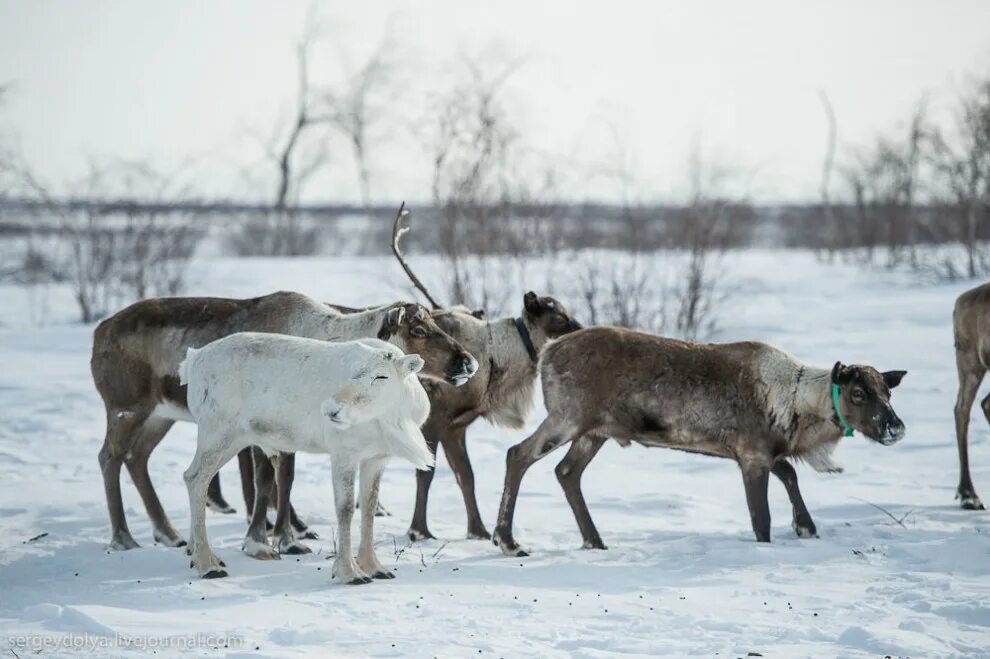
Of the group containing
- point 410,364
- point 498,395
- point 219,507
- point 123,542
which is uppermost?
point 410,364

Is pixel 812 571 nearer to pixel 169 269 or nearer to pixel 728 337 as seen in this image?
pixel 728 337

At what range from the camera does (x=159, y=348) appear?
8594mm

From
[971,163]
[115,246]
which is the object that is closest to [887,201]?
[971,163]

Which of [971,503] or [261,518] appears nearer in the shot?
[261,518]

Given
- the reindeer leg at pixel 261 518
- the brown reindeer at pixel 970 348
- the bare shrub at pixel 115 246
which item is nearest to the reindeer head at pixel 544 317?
the reindeer leg at pixel 261 518

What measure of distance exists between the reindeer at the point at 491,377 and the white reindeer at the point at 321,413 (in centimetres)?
184

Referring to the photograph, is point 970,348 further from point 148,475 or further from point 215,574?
point 148,475

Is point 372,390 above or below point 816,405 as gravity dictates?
above

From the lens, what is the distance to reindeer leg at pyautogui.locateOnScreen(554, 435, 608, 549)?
8.20 metres

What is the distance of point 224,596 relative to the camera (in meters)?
6.48

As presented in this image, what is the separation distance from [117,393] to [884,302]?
1320cm

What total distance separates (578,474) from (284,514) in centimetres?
198

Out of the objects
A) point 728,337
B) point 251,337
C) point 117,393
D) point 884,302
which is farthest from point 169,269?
point 251,337

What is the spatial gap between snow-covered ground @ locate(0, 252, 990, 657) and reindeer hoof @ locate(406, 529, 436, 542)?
0.12 metres
